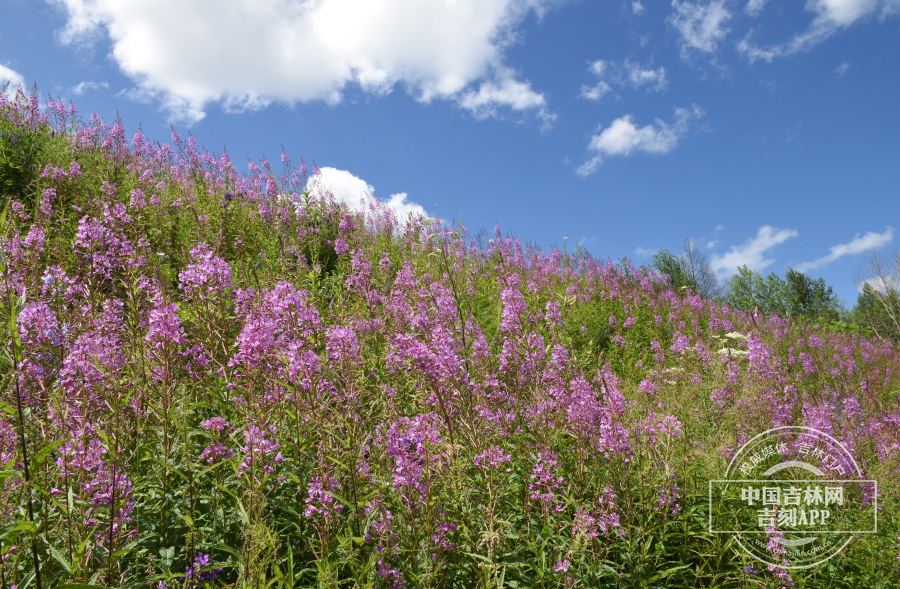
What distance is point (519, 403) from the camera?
3.85 meters

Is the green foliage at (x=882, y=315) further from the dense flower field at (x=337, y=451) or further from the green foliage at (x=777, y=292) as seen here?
the dense flower field at (x=337, y=451)

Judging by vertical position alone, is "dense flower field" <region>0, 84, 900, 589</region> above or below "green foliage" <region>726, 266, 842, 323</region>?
below

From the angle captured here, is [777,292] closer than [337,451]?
No

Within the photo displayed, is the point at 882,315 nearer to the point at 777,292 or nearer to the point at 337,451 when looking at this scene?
the point at 777,292

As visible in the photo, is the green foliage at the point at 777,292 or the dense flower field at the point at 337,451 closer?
the dense flower field at the point at 337,451

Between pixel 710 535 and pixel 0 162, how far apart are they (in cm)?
1137

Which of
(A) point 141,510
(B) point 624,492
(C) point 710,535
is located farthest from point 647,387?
(A) point 141,510

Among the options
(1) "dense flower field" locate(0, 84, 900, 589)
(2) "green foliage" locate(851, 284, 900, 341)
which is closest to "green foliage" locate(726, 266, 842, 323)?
(2) "green foliage" locate(851, 284, 900, 341)

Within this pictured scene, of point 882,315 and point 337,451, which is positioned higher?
point 882,315

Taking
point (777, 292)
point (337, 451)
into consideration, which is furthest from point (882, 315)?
point (337, 451)

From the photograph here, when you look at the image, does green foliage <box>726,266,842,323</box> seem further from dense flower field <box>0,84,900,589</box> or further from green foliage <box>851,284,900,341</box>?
dense flower field <box>0,84,900,589</box>

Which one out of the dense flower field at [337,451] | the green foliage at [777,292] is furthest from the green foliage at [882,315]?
the dense flower field at [337,451]

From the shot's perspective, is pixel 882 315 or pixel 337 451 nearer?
pixel 337 451

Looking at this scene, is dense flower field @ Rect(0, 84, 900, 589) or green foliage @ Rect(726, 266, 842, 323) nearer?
dense flower field @ Rect(0, 84, 900, 589)
